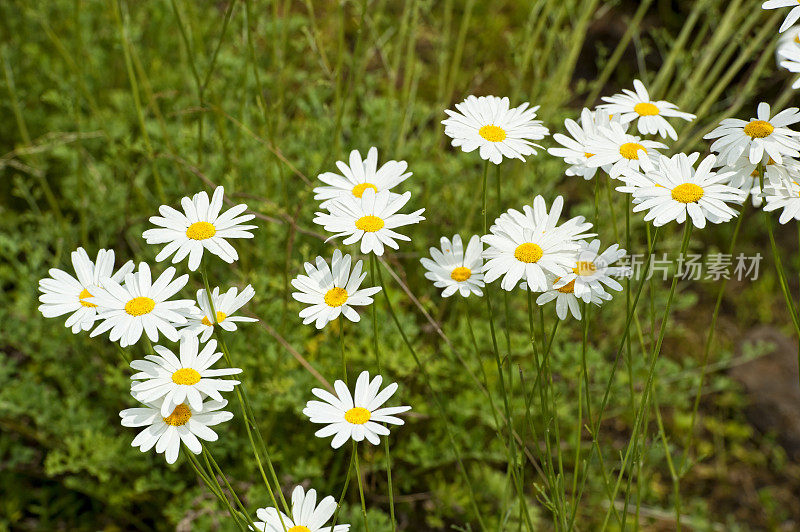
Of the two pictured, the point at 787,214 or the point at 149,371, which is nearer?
the point at 149,371

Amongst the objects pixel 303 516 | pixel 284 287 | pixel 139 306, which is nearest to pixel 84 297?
pixel 139 306

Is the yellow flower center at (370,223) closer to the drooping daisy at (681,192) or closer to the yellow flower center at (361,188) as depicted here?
the yellow flower center at (361,188)

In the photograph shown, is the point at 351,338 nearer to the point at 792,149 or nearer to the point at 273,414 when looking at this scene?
the point at 273,414

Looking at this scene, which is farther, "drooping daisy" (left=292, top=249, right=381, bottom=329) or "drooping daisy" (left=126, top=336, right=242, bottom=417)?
"drooping daisy" (left=292, top=249, right=381, bottom=329)

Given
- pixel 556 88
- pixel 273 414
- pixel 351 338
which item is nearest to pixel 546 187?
pixel 556 88

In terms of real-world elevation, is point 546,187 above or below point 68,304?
above

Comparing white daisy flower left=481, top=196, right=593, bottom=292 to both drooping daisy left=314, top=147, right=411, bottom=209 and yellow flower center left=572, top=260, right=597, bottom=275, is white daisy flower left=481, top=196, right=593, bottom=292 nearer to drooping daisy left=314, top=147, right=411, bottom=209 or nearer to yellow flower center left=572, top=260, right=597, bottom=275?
yellow flower center left=572, top=260, right=597, bottom=275

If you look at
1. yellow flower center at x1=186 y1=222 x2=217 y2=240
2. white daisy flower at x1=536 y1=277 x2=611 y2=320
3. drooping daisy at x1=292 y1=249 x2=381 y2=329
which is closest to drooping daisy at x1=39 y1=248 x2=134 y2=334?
yellow flower center at x1=186 y1=222 x2=217 y2=240

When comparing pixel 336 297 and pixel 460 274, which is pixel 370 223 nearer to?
pixel 336 297
